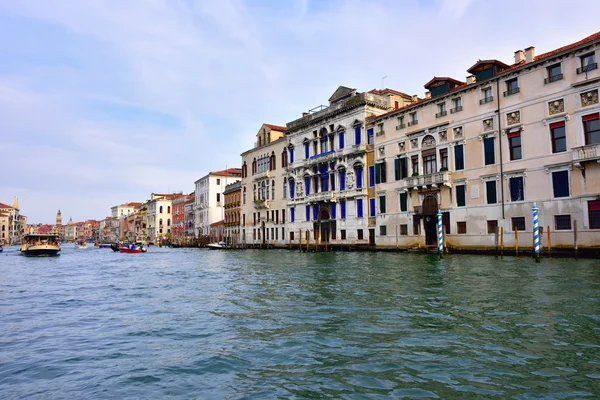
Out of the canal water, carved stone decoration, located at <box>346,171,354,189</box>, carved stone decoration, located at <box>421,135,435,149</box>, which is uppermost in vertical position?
carved stone decoration, located at <box>421,135,435,149</box>

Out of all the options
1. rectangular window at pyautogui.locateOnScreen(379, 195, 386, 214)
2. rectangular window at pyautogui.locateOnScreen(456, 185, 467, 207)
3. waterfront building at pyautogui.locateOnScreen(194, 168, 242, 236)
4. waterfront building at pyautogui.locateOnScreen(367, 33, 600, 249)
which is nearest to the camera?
waterfront building at pyautogui.locateOnScreen(367, 33, 600, 249)

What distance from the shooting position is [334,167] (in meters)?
38.8

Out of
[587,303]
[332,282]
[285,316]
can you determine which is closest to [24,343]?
[285,316]

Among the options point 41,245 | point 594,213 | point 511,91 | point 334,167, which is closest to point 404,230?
point 334,167

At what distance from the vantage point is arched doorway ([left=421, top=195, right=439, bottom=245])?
28.9 meters

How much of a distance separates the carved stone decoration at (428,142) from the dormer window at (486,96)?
13.4 feet

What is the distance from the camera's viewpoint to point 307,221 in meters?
42.2

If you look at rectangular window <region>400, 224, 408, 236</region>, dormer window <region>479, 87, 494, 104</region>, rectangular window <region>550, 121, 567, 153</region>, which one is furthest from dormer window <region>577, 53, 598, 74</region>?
rectangular window <region>400, 224, 408, 236</region>

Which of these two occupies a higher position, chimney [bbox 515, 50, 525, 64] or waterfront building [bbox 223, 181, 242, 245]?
chimney [bbox 515, 50, 525, 64]

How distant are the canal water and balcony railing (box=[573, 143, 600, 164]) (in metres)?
10.8

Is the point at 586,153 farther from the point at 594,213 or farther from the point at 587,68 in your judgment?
the point at 587,68

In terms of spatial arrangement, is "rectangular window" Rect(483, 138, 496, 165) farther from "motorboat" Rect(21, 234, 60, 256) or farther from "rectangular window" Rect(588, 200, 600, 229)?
"motorboat" Rect(21, 234, 60, 256)

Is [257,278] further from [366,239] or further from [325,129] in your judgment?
[325,129]

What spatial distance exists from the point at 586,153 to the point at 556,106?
10.0ft
